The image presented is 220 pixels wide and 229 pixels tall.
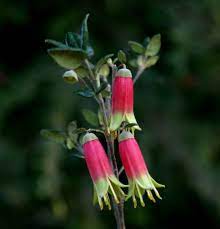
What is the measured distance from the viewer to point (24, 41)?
158 inches

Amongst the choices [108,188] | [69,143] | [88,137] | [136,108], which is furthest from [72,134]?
[136,108]

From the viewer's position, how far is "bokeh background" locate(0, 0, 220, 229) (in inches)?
143

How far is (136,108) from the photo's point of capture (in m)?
3.77

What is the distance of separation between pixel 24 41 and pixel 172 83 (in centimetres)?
92

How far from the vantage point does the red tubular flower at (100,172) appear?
1505mm

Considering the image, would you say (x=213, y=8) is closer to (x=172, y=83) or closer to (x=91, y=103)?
(x=172, y=83)

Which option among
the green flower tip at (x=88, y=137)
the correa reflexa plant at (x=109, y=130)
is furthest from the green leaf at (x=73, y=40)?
the green flower tip at (x=88, y=137)

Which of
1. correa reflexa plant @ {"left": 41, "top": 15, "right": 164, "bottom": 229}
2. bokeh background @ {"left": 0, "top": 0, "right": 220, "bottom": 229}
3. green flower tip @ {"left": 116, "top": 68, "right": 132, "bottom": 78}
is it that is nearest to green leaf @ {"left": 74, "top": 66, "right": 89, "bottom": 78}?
correa reflexa plant @ {"left": 41, "top": 15, "right": 164, "bottom": 229}

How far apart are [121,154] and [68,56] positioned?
286mm

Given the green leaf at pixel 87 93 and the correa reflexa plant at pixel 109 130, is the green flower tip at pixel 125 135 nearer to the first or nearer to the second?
the correa reflexa plant at pixel 109 130

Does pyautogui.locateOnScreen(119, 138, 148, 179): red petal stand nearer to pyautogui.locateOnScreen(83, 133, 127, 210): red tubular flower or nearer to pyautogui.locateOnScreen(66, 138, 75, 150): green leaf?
pyautogui.locateOnScreen(83, 133, 127, 210): red tubular flower

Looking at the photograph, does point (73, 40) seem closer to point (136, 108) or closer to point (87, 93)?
point (87, 93)

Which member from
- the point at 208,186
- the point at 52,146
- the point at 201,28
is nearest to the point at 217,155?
the point at 208,186

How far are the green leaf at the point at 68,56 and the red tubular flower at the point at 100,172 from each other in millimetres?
209
